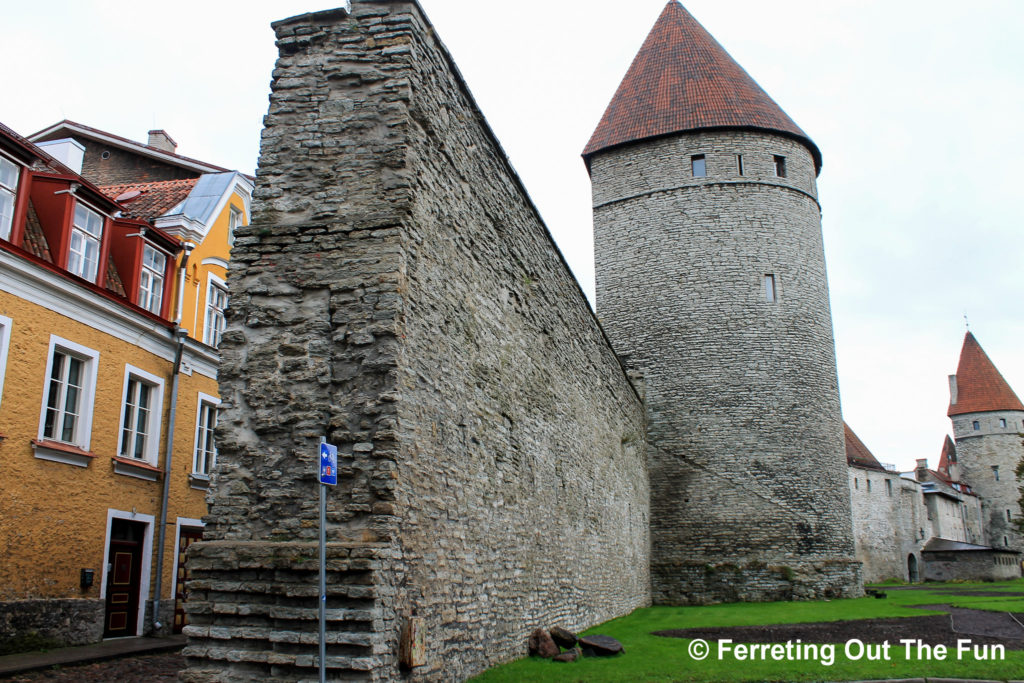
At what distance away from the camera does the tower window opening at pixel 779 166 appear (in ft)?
68.0

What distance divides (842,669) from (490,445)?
378cm

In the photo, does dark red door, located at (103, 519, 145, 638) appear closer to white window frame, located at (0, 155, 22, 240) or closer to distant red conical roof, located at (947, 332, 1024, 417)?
white window frame, located at (0, 155, 22, 240)

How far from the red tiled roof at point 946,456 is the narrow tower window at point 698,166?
49.0 m

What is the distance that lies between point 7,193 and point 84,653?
210 inches

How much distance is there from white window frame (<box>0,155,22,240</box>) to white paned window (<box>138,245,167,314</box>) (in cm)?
235

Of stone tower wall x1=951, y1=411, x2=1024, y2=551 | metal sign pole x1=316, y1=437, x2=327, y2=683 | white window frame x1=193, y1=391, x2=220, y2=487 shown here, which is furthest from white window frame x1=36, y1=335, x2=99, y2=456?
stone tower wall x1=951, y1=411, x2=1024, y2=551

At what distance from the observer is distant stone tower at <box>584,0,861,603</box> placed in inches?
725

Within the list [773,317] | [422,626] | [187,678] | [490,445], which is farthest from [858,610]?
[187,678]

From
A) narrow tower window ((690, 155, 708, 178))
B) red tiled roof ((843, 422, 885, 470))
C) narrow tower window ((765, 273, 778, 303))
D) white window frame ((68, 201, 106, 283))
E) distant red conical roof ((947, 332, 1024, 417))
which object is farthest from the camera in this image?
distant red conical roof ((947, 332, 1024, 417))

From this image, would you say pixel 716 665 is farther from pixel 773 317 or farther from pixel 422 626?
pixel 773 317

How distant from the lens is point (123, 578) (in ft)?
35.1

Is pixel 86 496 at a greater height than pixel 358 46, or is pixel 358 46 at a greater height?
pixel 358 46

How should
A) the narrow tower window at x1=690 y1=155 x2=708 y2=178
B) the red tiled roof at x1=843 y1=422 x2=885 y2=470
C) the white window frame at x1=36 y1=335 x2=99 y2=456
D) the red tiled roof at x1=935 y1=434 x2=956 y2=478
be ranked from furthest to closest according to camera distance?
the red tiled roof at x1=935 y1=434 x2=956 y2=478, the red tiled roof at x1=843 y1=422 x2=885 y2=470, the narrow tower window at x1=690 y1=155 x2=708 y2=178, the white window frame at x1=36 y1=335 x2=99 y2=456

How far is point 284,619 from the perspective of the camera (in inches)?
194
